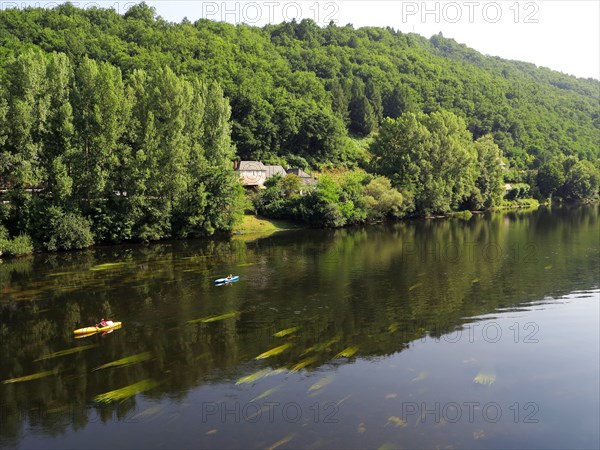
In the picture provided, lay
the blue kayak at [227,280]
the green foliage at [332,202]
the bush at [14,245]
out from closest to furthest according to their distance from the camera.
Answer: the blue kayak at [227,280] < the bush at [14,245] < the green foliage at [332,202]

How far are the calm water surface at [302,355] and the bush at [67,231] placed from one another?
635cm

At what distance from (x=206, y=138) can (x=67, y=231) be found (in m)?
23.2

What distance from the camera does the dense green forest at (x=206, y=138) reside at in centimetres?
5403

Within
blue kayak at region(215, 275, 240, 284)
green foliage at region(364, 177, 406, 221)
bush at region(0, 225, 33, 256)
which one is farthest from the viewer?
green foliage at region(364, 177, 406, 221)

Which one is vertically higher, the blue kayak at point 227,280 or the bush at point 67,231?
the bush at point 67,231

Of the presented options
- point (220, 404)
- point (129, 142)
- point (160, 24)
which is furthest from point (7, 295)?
point (160, 24)

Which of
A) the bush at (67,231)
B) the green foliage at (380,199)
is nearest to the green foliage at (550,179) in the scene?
the green foliage at (380,199)

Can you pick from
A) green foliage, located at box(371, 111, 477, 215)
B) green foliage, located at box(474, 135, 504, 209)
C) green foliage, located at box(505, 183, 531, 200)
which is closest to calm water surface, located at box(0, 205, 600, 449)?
green foliage, located at box(371, 111, 477, 215)

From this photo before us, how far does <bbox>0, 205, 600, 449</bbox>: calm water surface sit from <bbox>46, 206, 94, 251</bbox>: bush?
20.8 feet

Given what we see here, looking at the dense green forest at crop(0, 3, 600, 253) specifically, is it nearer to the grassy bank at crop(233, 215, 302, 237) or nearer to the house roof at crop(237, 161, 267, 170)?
the grassy bank at crop(233, 215, 302, 237)

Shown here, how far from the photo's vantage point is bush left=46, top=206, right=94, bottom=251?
54094mm

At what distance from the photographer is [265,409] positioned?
20219mm

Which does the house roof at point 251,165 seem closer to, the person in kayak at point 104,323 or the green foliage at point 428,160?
the green foliage at point 428,160

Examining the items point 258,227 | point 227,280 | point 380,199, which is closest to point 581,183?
point 380,199
